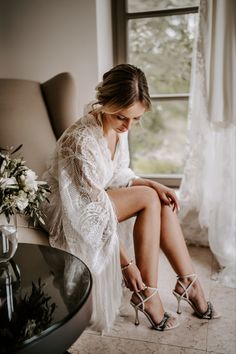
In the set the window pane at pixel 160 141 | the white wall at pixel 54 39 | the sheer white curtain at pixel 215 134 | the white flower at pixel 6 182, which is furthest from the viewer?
the window pane at pixel 160 141

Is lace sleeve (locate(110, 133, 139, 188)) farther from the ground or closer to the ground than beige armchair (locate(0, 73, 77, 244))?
closer to the ground

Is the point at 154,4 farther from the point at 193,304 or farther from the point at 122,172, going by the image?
the point at 193,304

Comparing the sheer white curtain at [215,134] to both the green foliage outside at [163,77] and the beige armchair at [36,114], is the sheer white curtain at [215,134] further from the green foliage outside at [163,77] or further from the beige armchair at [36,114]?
the beige armchair at [36,114]

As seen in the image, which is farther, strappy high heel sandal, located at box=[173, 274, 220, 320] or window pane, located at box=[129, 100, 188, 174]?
window pane, located at box=[129, 100, 188, 174]

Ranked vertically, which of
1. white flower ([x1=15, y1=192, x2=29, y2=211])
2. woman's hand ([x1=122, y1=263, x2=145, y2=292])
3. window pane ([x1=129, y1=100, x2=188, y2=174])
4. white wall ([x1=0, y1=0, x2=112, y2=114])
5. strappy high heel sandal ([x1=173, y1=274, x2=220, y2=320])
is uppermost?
white wall ([x1=0, y1=0, x2=112, y2=114])

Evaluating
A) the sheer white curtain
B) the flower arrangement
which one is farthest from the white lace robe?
the sheer white curtain

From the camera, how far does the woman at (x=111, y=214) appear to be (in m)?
1.54

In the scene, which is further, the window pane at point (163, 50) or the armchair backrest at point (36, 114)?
the window pane at point (163, 50)

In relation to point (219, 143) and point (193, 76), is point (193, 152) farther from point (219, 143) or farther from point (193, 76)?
point (193, 76)

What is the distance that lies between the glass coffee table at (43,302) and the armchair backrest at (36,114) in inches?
28.9

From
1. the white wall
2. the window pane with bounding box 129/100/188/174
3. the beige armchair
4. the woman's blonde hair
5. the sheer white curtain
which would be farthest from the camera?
the window pane with bounding box 129/100/188/174

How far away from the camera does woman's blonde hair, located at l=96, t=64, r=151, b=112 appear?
1.53 m

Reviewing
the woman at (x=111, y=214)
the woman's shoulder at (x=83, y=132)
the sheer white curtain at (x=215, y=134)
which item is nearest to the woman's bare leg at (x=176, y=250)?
the woman at (x=111, y=214)

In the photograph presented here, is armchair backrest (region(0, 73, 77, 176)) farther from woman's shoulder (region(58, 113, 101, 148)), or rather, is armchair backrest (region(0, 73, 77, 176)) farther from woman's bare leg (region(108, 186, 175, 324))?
woman's bare leg (region(108, 186, 175, 324))
